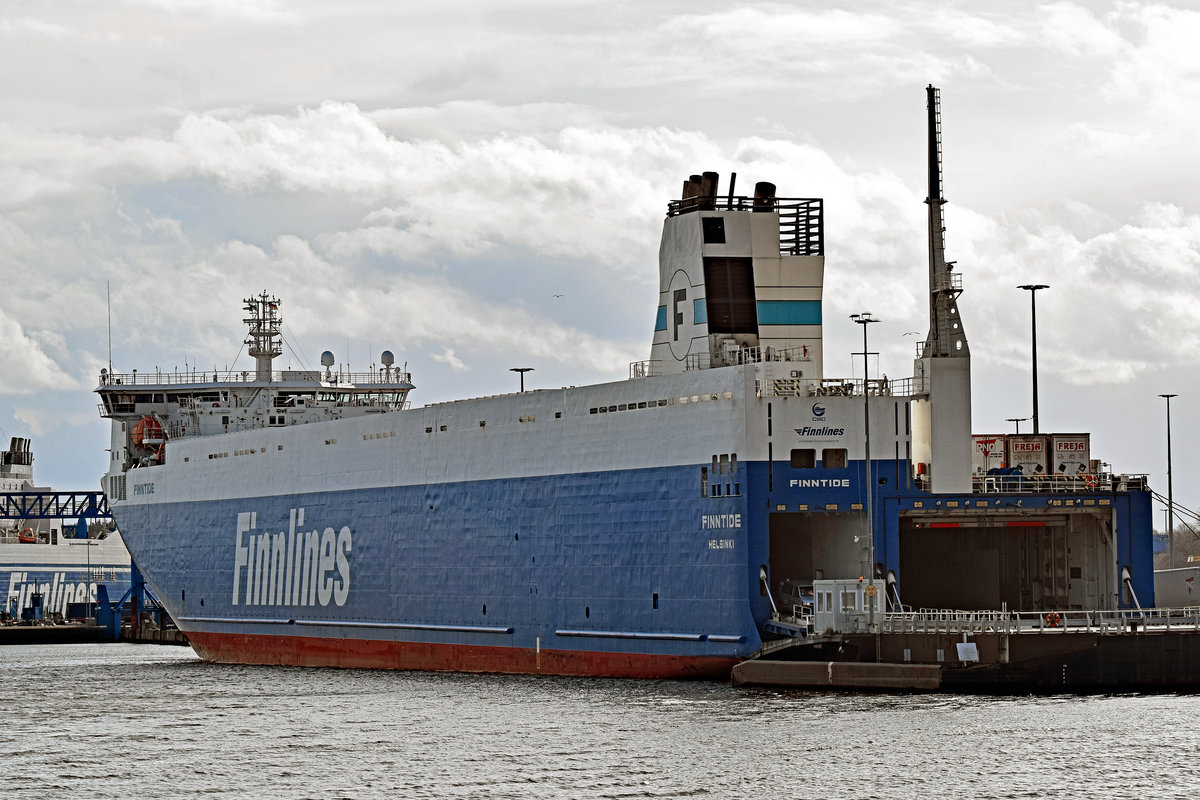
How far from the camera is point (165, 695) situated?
155 feet

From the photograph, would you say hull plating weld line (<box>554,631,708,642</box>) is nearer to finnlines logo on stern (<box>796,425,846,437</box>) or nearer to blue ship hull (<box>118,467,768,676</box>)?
blue ship hull (<box>118,467,768,676</box>)

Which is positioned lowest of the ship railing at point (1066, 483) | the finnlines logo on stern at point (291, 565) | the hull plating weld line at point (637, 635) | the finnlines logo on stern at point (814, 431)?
the hull plating weld line at point (637, 635)

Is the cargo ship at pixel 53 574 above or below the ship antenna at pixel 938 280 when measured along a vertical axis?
below

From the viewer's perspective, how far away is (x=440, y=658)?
1999 inches

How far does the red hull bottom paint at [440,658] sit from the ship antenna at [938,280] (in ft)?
30.7

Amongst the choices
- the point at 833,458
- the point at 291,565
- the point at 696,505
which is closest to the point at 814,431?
the point at 833,458

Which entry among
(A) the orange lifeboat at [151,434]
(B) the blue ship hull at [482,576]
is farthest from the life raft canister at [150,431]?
(B) the blue ship hull at [482,576]

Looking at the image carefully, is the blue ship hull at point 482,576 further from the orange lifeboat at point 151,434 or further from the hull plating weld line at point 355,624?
the orange lifeboat at point 151,434

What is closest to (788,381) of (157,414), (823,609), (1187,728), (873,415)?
(873,415)

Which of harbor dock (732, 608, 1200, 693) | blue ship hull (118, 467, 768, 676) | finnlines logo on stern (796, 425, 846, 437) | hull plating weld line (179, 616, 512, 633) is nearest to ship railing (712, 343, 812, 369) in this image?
finnlines logo on stern (796, 425, 846, 437)

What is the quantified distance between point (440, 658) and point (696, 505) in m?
11.4

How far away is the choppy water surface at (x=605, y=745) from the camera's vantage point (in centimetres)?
3009

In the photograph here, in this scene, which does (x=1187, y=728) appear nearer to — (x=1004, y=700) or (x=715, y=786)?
(x=1004, y=700)

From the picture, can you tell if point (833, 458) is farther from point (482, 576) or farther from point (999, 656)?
point (482, 576)
